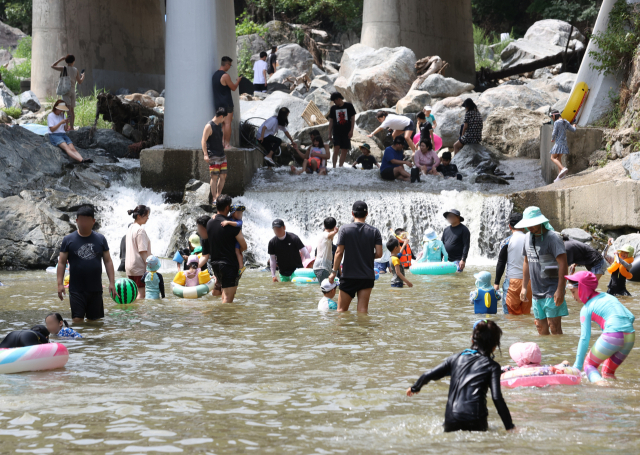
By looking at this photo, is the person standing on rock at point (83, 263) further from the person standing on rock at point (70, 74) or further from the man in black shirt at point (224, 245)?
the person standing on rock at point (70, 74)

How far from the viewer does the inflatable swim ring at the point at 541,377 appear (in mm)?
6016

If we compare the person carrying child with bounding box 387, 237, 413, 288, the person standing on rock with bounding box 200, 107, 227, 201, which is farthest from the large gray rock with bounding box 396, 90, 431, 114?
the person carrying child with bounding box 387, 237, 413, 288

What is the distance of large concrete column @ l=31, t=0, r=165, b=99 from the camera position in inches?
1156

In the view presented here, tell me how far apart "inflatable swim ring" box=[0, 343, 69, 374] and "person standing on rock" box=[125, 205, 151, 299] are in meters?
3.61

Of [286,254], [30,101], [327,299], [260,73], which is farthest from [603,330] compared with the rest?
[30,101]

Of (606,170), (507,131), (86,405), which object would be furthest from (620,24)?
(86,405)

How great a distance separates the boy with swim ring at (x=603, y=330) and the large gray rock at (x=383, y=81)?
22478 millimetres

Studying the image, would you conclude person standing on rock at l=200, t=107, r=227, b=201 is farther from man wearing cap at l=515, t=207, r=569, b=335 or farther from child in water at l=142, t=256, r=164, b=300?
man wearing cap at l=515, t=207, r=569, b=335

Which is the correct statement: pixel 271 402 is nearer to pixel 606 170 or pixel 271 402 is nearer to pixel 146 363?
pixel 146 363

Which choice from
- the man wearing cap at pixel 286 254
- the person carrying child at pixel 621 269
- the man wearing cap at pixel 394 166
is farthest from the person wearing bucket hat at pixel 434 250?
the man wearing cap at pixel 394 166

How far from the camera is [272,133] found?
21.3 metres

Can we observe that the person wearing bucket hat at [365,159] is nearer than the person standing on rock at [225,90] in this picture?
No

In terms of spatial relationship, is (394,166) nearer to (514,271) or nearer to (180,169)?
(180,169)

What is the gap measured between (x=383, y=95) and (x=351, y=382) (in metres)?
22.9
